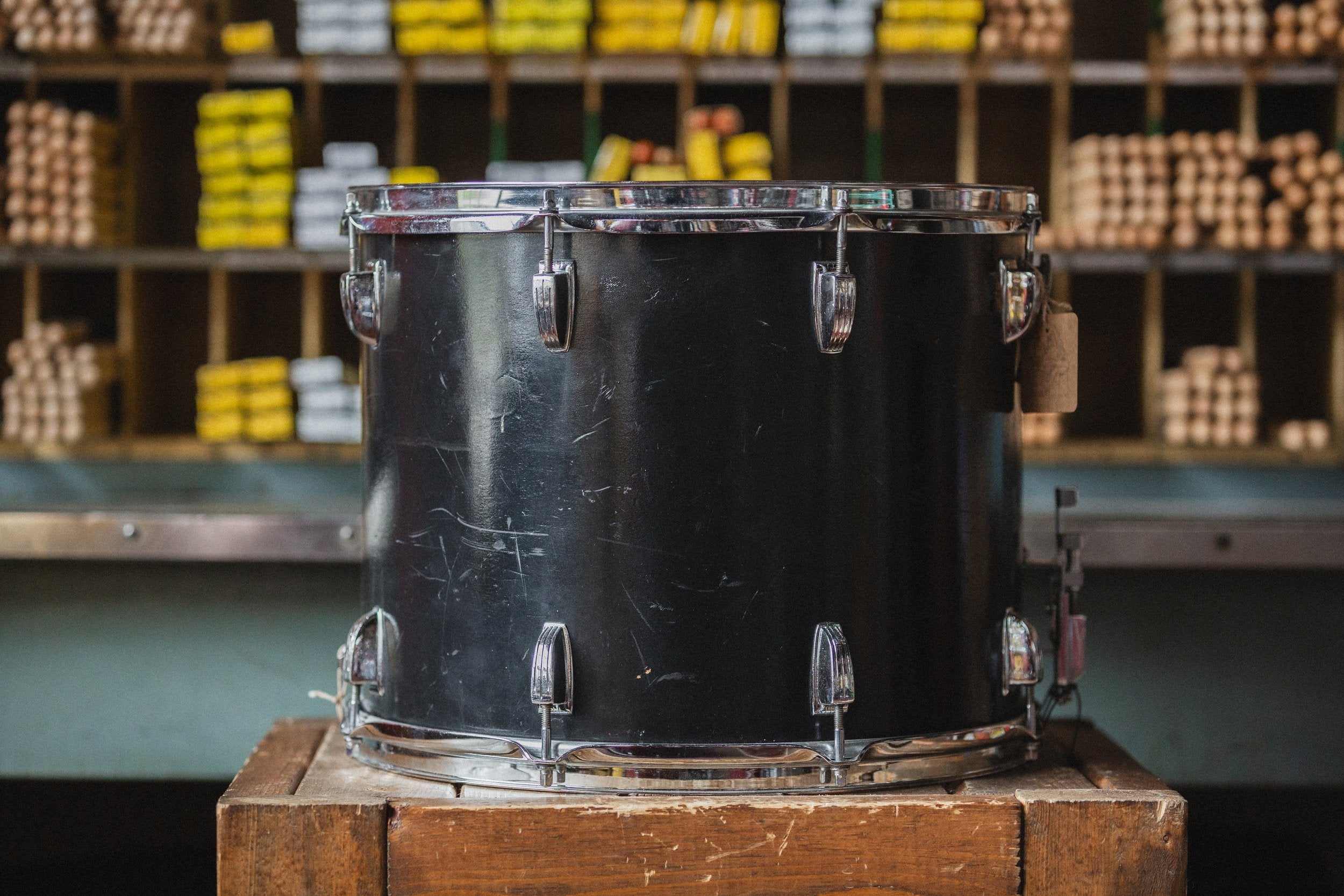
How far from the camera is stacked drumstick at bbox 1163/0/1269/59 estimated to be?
3779mm

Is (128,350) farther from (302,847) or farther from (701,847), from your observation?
(701,847)

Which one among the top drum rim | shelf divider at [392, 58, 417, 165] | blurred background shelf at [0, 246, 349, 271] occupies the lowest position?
the top drum rim

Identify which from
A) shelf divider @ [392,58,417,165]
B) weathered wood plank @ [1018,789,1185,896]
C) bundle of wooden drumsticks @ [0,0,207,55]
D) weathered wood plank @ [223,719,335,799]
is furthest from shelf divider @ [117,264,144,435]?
weathered wood plank @ [1018,789,1185,896]

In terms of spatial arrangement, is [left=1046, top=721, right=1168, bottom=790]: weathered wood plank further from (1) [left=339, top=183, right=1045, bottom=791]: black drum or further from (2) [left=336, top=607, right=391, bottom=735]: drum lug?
(2) [left=336, top=607, right=391, bottom=735]: drum lug

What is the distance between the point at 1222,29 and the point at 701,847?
3293 mm

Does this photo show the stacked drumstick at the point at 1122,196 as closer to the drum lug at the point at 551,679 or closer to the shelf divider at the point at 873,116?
the shelf divider at the point at 873,116

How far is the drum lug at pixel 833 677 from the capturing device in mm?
1337

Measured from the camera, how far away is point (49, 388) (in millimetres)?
3816

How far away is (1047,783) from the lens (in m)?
Answer: 1.45

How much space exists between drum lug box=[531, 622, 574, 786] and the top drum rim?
40 centimetres

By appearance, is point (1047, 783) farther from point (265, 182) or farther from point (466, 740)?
point (265, 182)

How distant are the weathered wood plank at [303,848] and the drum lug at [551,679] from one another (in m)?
0.17

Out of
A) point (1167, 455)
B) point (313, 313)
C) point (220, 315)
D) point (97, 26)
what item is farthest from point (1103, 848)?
point (97, 26)

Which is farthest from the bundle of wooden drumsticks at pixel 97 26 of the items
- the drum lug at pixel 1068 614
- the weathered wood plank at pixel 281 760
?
the drum lug at pixel 1068 614
